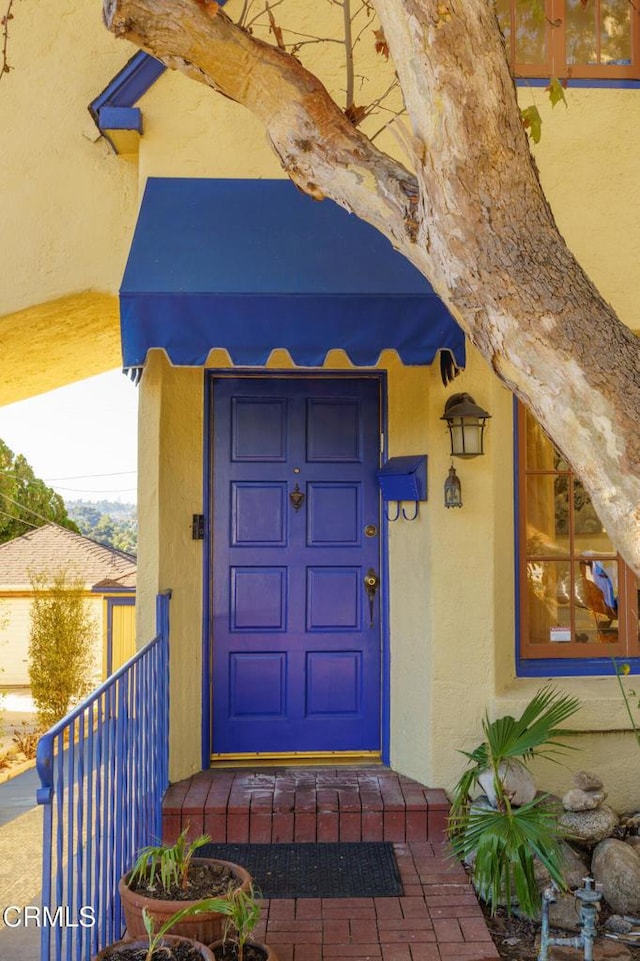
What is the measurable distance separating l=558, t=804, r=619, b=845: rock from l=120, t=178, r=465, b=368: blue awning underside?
2.59 metres

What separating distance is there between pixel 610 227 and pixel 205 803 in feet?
14.2

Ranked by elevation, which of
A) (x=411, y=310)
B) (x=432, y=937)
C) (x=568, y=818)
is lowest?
(x=432, y=937)

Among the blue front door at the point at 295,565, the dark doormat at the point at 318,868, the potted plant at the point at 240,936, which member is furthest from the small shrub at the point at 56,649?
the potted plant at the point at 240,936

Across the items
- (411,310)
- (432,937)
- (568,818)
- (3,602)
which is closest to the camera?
(432,937)

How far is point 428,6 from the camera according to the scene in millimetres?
3113

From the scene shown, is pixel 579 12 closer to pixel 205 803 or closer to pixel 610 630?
pixel 610 630

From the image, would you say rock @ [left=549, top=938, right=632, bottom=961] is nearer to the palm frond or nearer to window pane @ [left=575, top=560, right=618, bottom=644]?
the palm frond

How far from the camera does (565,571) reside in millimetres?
5879

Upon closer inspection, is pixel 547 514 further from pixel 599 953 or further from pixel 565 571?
pixel 599 953

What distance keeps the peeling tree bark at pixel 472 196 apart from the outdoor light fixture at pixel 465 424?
6.53 ft

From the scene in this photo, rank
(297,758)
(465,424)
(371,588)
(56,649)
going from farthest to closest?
(56,649), (371,588), (297,758), (465,424)

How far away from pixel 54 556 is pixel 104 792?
56.8ft

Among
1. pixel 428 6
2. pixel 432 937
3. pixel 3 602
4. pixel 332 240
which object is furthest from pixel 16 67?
pixel 3 602

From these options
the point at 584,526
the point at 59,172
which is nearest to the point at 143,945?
the point at 584,526
